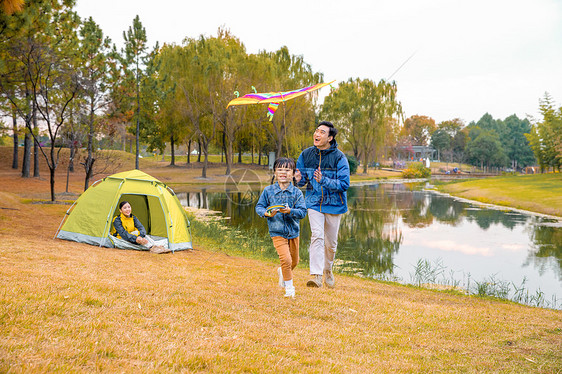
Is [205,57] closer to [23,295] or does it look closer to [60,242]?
[60,242]

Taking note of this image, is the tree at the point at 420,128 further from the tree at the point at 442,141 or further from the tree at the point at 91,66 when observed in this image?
the tree at the point at 91,66

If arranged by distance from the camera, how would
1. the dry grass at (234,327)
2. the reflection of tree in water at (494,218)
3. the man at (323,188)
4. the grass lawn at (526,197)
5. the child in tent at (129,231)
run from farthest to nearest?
the grass lawn at (526,197), the reflection of tree in water at (494,218), the child in tent at (129,231), the man at (323,188), the dry grass at (234,327)

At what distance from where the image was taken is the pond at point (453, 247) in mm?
9516

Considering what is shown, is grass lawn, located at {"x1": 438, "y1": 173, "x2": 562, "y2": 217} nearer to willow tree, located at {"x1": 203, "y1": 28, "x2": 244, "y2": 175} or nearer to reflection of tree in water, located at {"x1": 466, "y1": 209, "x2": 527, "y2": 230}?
reflection of tree in water, located at {"x1": 466, "y1": 209, "x2": 527, "y2": 230}

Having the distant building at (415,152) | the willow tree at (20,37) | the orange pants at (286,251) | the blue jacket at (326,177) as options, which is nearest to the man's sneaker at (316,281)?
the orange pants at (286,251)

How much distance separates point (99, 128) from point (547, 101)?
45.2m

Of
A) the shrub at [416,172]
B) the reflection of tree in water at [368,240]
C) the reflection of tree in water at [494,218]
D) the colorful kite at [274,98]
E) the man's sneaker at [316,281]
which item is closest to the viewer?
the man's sneaker at [316,281]

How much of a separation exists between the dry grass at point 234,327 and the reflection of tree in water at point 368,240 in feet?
12.0

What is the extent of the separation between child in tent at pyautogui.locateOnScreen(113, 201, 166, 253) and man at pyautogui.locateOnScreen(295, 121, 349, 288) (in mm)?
4768

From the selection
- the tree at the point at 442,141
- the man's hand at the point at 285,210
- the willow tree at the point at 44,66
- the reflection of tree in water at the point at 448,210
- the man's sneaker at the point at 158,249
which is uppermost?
the tree at the point at 442,141

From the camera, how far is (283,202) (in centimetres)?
541

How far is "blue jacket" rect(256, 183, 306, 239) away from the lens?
213 inches

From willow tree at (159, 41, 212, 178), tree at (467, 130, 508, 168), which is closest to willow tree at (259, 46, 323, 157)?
willow tree at (159, 41, 212, 178)

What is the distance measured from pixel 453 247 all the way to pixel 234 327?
11067 millimetres
